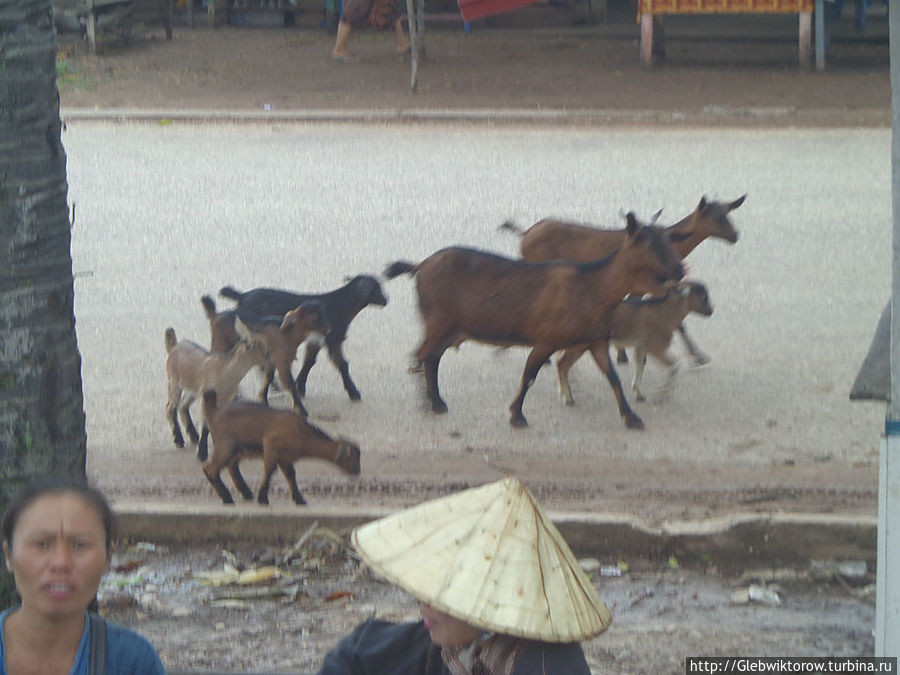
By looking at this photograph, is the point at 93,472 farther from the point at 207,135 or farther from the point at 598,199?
the point at 207,135

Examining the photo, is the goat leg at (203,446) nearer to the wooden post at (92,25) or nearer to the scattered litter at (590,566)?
the scattered litter at (590,566)

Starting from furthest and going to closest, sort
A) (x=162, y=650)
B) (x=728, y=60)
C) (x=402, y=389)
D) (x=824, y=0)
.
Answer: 1. (x=728, y=60)
2. (x=824, y=0)
3. (x=402, y=389)
4. (x=162, y=650)

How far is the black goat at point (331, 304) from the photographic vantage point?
7.02 m

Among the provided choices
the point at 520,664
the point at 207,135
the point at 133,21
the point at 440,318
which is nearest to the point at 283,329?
the point at 440,318

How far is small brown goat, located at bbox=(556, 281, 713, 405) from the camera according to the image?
7.30 metres

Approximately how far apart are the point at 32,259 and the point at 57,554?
4.76ft

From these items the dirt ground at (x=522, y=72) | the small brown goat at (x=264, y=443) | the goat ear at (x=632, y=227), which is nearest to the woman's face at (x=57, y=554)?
the small brown goat at (x=264, y=443)

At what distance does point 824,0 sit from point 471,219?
8.53 m

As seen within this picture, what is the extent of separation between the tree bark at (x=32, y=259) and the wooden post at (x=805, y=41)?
1575cm

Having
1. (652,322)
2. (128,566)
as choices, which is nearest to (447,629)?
(128,566)

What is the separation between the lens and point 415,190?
12.6 meters

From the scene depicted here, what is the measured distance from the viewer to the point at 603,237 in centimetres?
789

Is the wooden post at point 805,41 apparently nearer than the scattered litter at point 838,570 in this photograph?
No

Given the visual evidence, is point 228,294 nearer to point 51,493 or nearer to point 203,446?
point 203,446
